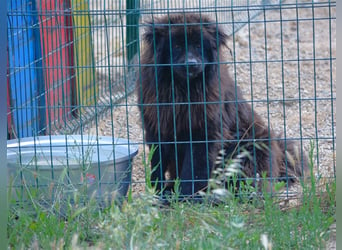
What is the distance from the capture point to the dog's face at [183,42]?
5758mm

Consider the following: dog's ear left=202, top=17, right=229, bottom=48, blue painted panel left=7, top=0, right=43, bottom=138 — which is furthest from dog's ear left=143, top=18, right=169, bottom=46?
blue painted panel left=7, top=0, right=43, bottom=138

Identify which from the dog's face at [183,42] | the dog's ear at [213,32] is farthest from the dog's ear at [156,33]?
the dog's ear at [213,32]

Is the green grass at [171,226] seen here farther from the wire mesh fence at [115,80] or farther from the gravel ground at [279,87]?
the gravel ground at [279,87]

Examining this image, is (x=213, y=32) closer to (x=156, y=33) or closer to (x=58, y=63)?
(x=156, y=33)

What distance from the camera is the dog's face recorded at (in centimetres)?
576

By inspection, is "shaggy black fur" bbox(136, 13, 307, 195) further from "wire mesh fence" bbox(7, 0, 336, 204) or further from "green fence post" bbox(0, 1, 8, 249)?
"green fence post" bbox(0, 1, 8, 249)

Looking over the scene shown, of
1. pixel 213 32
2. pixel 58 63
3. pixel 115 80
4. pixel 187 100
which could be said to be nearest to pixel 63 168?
pixel 187 100

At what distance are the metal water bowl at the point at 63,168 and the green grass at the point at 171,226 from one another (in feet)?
0.61

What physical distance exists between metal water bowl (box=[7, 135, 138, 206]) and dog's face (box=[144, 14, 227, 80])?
775 mm

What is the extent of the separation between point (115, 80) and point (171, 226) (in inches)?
214

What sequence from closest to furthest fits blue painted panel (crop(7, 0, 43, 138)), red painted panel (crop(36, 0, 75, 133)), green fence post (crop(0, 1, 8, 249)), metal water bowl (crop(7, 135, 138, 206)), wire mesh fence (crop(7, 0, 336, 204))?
green fence post (crop(0, 1, 8, 249)) → metal water bowl (crop(7, 135, 138, 206)) → wire mesh fence (crop(7, 0, 336, 204)) → blue painted panel (crop(7, 0, 43, 138)) → red painted panel (crop(36, 0, 75, 133))

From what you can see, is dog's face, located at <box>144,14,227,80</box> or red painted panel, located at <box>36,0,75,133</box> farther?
red painted panel, located at <box>36,0,75,133</box>

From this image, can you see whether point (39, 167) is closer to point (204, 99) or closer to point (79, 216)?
point (79, 216)

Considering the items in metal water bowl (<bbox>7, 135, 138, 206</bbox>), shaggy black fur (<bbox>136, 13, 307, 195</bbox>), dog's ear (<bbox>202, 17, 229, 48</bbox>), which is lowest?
metal water bowl (<bbox>7, 135, 138, 206</bbox>)
